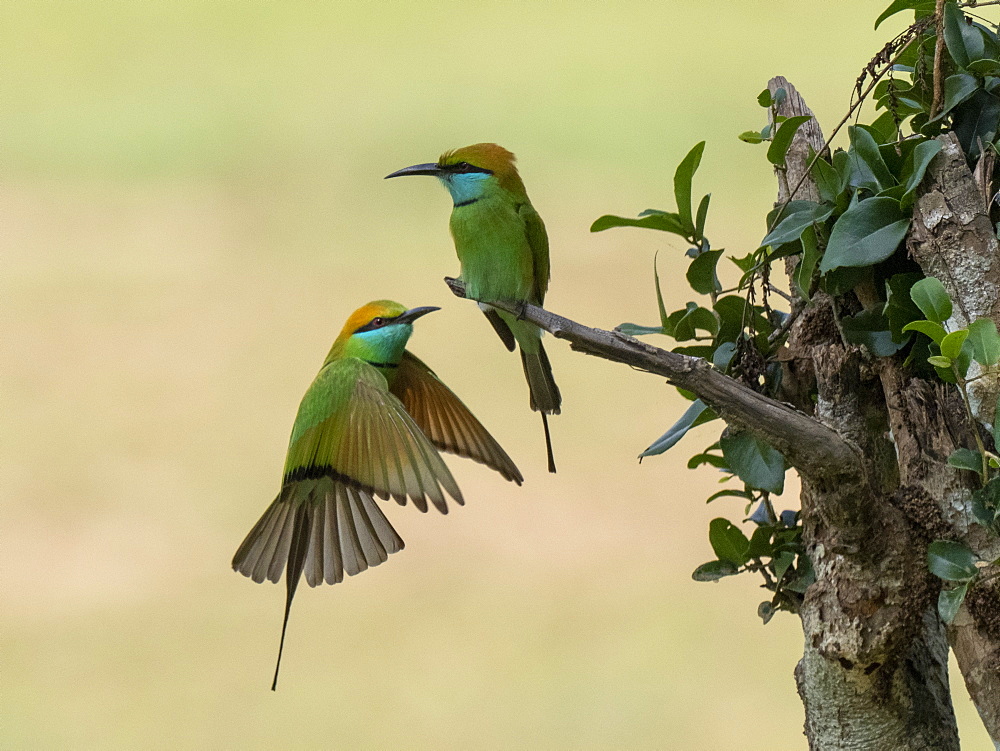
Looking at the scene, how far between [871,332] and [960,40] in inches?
9.1

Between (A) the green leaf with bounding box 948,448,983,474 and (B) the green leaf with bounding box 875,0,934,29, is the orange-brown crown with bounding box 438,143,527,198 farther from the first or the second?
(A) the green leaf with bounding box 948,448,983,474

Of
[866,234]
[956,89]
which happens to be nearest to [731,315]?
[866,234]

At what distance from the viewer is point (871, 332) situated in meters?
0.78

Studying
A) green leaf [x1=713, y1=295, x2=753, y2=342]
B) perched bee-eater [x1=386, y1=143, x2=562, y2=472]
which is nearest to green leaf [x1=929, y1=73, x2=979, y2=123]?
green leaf [x1=713, y1=295, x2=753, y2=342]

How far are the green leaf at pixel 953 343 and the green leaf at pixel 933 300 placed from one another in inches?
0.9

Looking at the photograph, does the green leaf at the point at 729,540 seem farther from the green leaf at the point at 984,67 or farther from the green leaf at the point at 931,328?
the green leaf at the point at 984,67

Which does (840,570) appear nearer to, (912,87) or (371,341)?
(912,87)

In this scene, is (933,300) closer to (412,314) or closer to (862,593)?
(862,593)

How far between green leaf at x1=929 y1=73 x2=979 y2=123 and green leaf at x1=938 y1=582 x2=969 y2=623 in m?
0.36

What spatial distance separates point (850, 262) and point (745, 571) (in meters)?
0.30

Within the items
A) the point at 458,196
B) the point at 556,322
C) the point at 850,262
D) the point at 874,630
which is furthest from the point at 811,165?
the point at 458,196

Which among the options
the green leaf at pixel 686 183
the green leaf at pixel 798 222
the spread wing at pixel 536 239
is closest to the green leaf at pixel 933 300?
the green leaf at pixel 798 222

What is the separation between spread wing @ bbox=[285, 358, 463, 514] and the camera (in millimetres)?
925

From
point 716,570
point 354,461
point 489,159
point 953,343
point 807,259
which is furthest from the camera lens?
point 489,159
